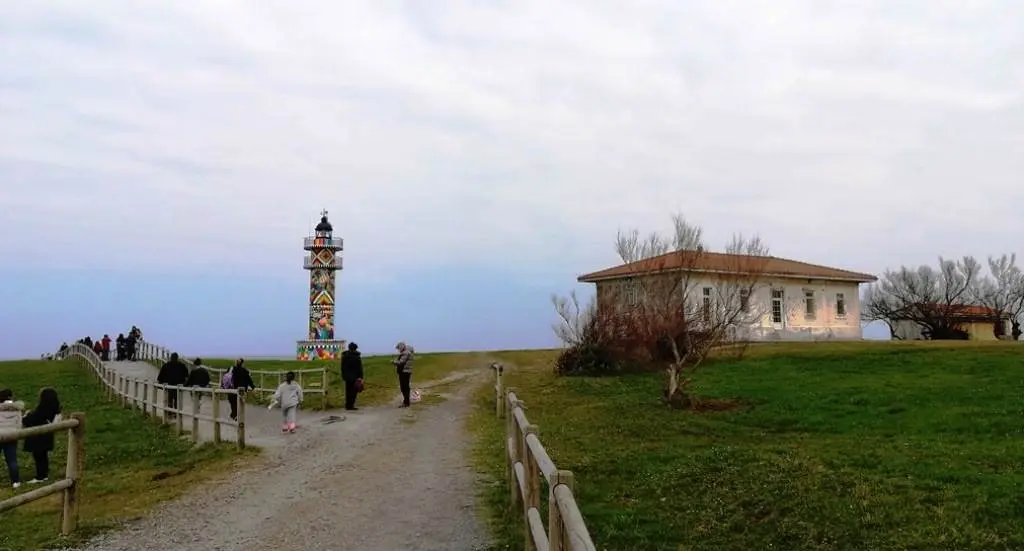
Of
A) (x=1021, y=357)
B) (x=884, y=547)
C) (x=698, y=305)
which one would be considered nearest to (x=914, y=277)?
(x=1021, y=357)

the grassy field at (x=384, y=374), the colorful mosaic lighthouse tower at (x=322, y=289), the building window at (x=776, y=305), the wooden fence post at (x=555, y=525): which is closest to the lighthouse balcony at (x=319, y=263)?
the colorful mosaic lighthouse tower at (x=322, y=289)

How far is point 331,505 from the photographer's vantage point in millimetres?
8641

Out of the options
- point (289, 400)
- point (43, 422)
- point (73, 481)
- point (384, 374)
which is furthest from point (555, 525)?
point (384, 374)

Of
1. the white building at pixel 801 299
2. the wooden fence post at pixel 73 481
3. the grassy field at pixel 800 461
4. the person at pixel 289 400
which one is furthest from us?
the white building at pixel 801 299

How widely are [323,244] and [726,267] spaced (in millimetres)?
28292

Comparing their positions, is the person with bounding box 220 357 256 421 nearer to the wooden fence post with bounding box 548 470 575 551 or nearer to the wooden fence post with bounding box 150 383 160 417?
the wooden fence post with bounding box 150 383 160 417

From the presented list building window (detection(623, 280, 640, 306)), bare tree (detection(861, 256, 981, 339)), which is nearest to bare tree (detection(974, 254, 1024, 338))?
bare tree (detection(861, 256, 981, 339))

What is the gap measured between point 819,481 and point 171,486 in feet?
27.1

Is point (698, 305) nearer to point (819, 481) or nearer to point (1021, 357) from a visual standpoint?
point (1021, 357)

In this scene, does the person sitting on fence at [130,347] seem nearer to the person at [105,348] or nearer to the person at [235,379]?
the person at [105,348]

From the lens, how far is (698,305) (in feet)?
73.0

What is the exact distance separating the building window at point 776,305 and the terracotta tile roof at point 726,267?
1.13 meters

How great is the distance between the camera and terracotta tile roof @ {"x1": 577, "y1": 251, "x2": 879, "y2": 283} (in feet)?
75.9

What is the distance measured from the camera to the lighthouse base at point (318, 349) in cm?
4294
